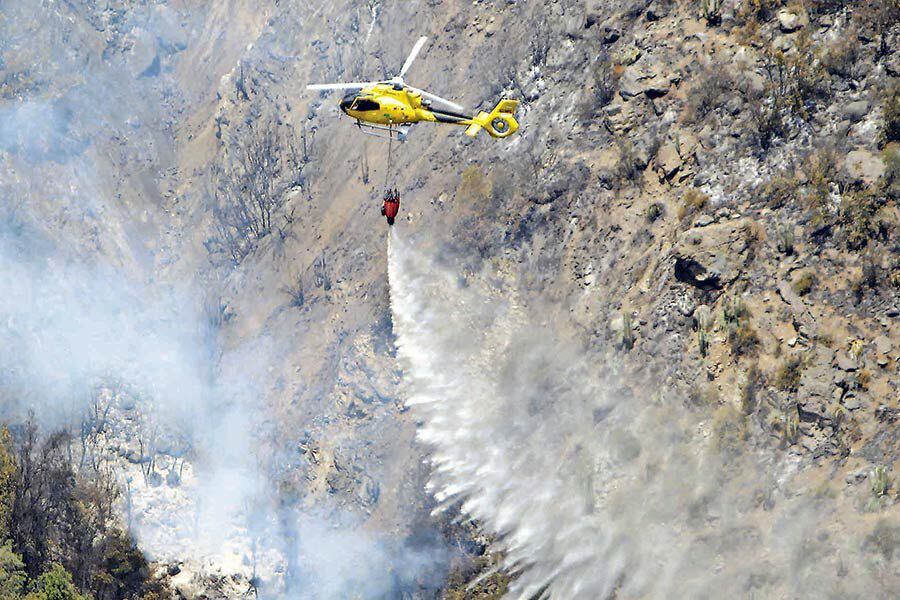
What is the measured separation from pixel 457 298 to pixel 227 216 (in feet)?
68.1

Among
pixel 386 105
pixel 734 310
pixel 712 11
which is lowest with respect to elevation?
Answer: pixel 734 310

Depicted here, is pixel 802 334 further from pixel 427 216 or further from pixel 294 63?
pixel 294 63

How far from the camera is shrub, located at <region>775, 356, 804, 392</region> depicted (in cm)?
3853

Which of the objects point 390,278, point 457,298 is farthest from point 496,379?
point 390,278

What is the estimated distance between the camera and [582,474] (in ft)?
142

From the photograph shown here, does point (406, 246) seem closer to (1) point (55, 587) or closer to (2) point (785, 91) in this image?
(2) point (785, 91)

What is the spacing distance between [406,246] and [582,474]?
55.8 ft

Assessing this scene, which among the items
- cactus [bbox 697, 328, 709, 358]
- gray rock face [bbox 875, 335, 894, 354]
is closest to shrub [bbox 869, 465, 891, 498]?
gray rock face [bbox 875, 335, 894, 354]

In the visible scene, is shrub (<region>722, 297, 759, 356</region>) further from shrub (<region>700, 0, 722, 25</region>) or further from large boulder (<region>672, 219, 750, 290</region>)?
shrub (<region>700, 0, 722, 25</region>)

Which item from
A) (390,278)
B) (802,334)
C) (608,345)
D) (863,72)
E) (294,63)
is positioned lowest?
(802,334)

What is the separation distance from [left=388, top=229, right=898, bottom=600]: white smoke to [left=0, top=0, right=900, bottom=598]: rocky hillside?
35cm

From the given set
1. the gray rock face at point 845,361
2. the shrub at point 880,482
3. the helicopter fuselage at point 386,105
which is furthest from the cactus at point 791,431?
the helicopter fuselage at point 386,105

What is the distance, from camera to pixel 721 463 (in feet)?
129

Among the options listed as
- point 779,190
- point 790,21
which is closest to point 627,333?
point 779,190
